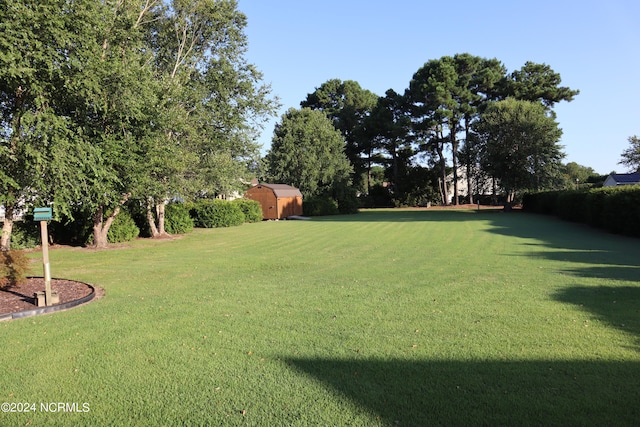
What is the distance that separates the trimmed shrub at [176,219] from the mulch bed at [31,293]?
13.1 meters

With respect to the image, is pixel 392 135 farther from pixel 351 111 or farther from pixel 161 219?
pixel 161 219

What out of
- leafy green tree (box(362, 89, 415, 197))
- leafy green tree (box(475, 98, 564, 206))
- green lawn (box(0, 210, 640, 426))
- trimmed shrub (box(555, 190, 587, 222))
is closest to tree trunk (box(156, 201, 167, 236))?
green lawn (box(0, 210, 640, 426))

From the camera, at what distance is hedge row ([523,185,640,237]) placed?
1600cm

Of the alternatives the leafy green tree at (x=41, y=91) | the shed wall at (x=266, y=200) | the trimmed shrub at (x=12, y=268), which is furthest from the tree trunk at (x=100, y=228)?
the shed wall at (x=266, y=200)

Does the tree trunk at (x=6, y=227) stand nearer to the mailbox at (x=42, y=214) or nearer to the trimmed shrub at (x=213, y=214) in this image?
the mailbox at (x=42, y=214)

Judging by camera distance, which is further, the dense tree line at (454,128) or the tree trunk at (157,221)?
the dense tree line at (454,128)

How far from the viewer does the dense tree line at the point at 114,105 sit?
8617 mm

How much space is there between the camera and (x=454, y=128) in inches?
2079

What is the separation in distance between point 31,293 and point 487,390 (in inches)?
302

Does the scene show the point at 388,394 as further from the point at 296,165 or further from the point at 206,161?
the point at 296,165

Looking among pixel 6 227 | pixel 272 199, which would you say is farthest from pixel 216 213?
pixel 6 227

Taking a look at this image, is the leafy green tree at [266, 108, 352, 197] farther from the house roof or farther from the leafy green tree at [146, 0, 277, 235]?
the house roof

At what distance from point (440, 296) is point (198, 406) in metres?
4.63

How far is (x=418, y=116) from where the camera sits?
52125 mm
